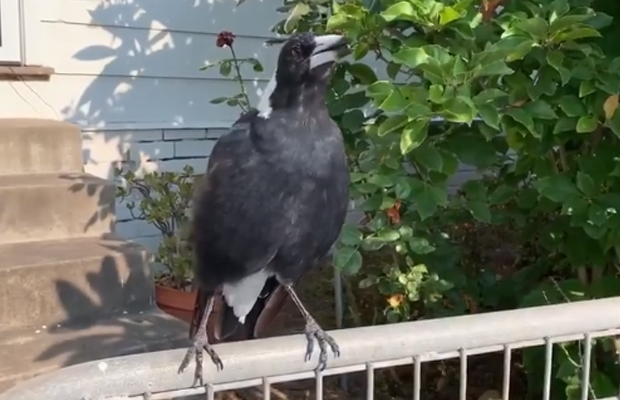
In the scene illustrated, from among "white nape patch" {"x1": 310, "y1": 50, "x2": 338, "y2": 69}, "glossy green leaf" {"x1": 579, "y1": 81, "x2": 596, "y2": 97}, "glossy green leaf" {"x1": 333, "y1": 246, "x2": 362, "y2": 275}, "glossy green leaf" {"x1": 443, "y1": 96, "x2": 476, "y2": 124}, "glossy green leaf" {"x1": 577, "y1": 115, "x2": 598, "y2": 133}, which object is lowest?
"glossy green leaf" {"x1": 333, "y1": 246, "x2": 362, "y2": 275}

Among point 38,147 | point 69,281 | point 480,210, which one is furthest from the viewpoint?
point 38,147

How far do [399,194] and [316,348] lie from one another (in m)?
1.06

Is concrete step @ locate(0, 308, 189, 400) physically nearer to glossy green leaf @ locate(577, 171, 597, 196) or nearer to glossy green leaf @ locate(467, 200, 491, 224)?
glossy green leaf @ locate(467, 200, 491, 224)

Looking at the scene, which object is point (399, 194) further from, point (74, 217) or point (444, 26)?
point (74, 217)

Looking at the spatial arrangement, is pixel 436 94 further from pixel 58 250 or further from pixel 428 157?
pixel 58 250

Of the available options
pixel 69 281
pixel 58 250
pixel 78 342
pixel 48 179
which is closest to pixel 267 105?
pixel 78 342

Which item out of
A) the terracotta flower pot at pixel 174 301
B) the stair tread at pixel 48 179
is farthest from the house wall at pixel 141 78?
the terracotta flower pot at pixel 174 301

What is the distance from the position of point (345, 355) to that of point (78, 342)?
176cm

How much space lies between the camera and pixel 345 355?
125 centimetres

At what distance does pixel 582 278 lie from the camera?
2.70 meters

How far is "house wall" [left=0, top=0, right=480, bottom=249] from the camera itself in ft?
12.7

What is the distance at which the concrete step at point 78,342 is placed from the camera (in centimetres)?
259

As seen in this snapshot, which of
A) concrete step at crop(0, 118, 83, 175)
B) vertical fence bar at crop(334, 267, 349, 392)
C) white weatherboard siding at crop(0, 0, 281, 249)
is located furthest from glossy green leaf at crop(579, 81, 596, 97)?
white weatherboard siding at crop(0, 0, 281, 249)

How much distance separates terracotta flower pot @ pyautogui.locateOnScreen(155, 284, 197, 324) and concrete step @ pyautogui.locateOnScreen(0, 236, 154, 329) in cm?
21
